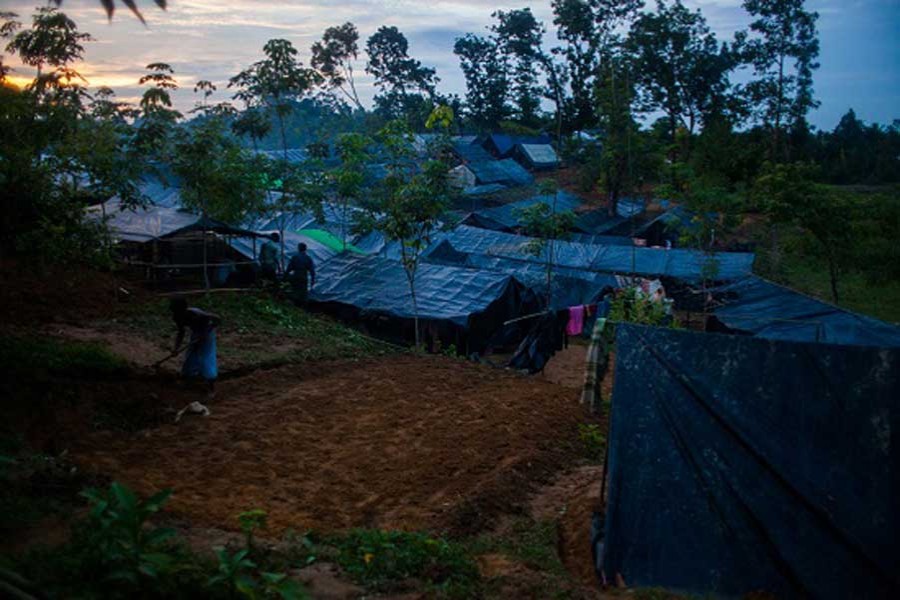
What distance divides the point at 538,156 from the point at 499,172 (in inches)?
261

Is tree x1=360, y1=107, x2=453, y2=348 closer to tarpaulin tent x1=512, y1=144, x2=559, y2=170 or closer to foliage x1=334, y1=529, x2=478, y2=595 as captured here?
foliage x1=334, y1=529, x2=478, y2=595

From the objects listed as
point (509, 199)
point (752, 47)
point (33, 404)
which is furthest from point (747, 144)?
point (33, 404)

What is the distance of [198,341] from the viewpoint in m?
8.22

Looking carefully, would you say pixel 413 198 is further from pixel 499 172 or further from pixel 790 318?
pixel 499 172

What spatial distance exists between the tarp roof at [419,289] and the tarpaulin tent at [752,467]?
9388mm

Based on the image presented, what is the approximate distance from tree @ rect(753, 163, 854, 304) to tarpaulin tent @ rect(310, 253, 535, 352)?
24.6 ft

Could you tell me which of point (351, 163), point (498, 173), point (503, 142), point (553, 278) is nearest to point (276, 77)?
point (351, 163)

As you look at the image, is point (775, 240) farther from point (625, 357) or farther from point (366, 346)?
point (625, 357)

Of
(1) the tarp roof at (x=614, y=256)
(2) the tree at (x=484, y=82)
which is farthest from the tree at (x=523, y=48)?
(1) the tarp roof at (x=614, y=256)

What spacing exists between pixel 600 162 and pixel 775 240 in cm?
879

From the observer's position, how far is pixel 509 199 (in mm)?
32375

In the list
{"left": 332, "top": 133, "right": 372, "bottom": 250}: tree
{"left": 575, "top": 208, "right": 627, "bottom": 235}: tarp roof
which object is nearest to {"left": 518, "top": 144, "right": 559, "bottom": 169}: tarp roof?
{"left": 575, "top": 208, "right": 627, "bottom": 235}: tarp roof

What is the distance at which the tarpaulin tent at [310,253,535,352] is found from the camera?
14328mm

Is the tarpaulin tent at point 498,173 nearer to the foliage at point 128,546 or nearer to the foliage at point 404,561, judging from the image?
the foliage at point 404,561
